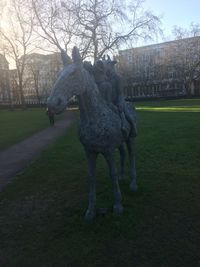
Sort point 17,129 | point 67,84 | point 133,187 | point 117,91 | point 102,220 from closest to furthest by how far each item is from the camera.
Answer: point 67,84 → point 102,220 → point 117,91 → point 133,187 → point 17,129

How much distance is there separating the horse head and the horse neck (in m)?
0.18

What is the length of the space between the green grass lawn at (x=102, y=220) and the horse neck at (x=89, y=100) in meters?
1.91

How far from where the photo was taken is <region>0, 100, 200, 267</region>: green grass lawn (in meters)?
4.01

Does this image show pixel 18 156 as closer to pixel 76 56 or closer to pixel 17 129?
pixel 76 56

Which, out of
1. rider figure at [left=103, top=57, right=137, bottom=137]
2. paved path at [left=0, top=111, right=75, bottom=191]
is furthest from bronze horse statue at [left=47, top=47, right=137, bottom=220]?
paved path at [left=0, top=111, right=75, bottom=191]

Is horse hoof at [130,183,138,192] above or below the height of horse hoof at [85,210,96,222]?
above

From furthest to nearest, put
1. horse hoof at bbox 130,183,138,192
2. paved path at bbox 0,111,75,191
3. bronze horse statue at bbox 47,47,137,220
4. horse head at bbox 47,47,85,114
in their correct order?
paved path at bbox 0,111,75,191, horse hoof at bbox 130,183,138,192, bronze horse statue at bbox 47,47,137,220, horse head at bbox 47,47,85,114

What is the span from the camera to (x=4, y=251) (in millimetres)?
4324

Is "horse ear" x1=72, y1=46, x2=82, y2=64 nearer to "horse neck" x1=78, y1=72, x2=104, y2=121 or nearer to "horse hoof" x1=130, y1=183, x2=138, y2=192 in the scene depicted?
"horse neck" x1=78, y1=72, x2=104, y2=121

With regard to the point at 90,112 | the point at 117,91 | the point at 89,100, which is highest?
the point at 117,91

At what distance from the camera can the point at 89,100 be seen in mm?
4340

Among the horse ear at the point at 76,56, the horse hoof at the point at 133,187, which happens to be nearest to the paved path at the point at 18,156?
the horse hoof at the point at 133,187

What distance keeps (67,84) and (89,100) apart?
59 centimetres

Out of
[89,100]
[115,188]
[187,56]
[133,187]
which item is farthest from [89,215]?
[187,56]
